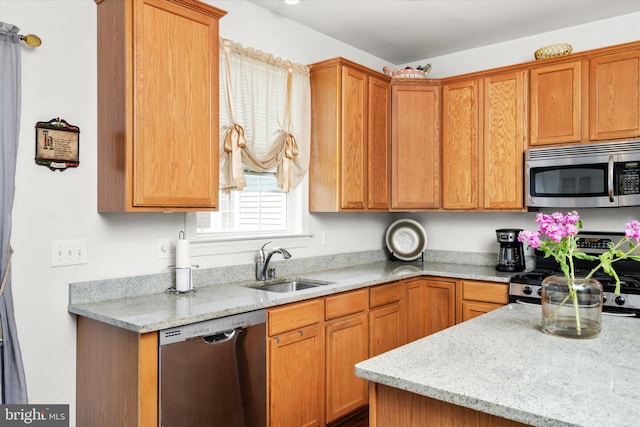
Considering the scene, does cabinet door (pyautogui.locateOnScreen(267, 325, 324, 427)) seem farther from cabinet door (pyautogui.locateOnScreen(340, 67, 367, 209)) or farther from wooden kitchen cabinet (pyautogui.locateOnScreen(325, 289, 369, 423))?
cabinet door (pyautogui.locateOnScreen(340, 67, 367, 209))

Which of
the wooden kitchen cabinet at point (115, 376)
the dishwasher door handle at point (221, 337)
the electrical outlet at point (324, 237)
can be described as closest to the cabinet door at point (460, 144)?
the electrical outlet at point (324, 237)

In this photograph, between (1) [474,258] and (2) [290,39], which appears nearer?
(2) [290,39]

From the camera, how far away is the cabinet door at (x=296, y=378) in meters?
2.57

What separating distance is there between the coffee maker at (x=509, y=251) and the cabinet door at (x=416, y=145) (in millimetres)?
609

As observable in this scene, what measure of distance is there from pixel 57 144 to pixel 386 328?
2384 millimetres

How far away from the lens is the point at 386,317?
346 cm

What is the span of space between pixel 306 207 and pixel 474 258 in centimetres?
160

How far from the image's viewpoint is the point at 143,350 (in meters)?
1.97

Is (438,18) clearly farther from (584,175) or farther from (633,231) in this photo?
(633,231)

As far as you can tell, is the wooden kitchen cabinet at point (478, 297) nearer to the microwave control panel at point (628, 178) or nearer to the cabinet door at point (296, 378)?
the microwave control panel at point (628, 178)

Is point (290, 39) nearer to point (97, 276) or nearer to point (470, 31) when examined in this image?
point (470, 31)

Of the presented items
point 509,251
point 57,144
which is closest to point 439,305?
point 509,251

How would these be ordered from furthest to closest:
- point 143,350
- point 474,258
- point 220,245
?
point 474,258 < point 220,245 < point 143,350

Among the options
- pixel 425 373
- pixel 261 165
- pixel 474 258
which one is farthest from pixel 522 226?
pixel 425 373
